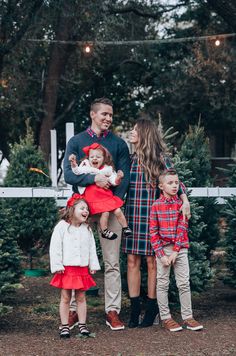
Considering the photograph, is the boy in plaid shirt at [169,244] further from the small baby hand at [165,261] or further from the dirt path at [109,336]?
the dirt path at [109,336]

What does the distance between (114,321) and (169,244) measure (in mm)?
870

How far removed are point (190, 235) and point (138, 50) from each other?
18.3 meters

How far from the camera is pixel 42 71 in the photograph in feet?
74.2

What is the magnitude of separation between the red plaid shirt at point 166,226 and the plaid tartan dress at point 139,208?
0.20 metres

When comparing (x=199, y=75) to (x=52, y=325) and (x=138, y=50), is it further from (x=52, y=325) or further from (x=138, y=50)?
(x=52, y=325)

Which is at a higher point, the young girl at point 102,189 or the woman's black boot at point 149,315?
the young girl at point 102,189

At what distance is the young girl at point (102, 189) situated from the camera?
18.5 ft

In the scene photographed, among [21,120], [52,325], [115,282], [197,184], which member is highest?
[21,120]

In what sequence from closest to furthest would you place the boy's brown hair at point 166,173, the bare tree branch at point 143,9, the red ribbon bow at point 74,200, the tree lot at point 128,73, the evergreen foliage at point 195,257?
1. the red ribbon bow at point 74,200
2. the boy's brown hair at point 166,173
3. the evergreen foliage at point 195,257
4. the bare tree branch at point 143,9
5. the tree lot at point 128,73

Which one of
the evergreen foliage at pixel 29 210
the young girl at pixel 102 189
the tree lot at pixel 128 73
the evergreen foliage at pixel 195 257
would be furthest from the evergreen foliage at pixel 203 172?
the tree lot at pixel 128 73

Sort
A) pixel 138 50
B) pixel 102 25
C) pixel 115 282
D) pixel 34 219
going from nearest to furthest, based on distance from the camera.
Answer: pixel 115 282, pixel 34 219, pixel 102 25, pixel 138 50

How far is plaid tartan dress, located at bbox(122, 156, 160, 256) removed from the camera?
5.91 m

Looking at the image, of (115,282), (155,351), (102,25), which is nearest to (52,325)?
(115,282)

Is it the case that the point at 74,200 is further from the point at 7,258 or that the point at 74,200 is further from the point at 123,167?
the point at 7,258
